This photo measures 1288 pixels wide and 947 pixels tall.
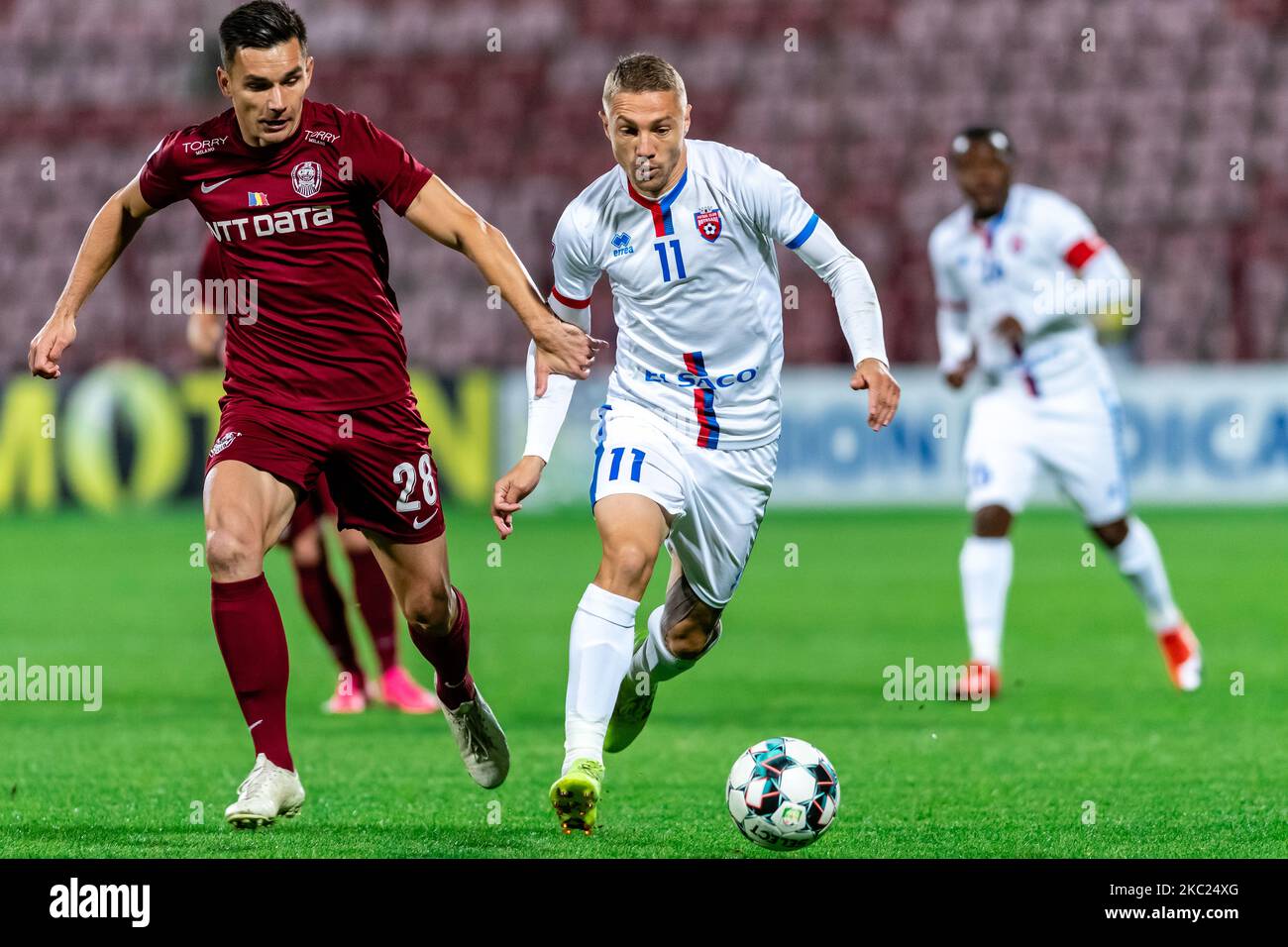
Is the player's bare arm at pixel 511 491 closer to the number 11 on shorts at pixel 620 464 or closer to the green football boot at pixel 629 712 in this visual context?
the number 11 on shorts at pixel 620 464

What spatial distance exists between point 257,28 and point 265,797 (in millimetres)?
2012

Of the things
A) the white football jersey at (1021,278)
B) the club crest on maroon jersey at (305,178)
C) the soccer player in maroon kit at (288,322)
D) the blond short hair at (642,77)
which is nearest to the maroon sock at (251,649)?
the soccer player in maroon kit at (288,322)

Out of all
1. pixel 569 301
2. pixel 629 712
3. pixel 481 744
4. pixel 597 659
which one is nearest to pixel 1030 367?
pixel 629 712

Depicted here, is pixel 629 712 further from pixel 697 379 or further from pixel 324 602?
pixel 324 602

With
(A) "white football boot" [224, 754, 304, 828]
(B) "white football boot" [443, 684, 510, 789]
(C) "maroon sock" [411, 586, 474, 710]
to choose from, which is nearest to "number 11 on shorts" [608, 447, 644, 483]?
(C) "maroon sock" [411, 586, 474, 710]

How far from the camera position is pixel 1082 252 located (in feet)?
30.1

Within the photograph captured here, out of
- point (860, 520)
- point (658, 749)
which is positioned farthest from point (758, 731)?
point (860, 520)

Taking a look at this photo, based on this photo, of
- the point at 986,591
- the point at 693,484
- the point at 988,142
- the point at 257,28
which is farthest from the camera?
the point at 988,142

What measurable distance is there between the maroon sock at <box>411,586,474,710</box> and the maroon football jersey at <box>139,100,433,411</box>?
2.48 ft

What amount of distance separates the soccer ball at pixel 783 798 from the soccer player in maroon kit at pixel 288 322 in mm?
1156

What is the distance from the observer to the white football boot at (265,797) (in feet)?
16.9

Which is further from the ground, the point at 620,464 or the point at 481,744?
the point at 620,464

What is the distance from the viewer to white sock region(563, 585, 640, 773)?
216 inches
